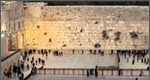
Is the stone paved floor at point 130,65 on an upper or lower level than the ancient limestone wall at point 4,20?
lower

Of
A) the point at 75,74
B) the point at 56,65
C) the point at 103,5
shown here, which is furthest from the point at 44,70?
the point at 103,5

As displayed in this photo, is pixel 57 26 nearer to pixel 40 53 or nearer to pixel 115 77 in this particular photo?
pixel 40 53

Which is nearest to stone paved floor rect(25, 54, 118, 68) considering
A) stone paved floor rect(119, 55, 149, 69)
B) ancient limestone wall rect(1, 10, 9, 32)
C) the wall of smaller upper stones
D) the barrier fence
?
stone paved floor rect(119, 55, 149, 69)

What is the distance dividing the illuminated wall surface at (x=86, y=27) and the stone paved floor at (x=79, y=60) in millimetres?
1629

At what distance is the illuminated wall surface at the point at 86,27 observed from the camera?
23703 mm

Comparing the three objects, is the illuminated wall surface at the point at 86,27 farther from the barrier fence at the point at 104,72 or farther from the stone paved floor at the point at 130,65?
the barrier fence at the point at 104,72

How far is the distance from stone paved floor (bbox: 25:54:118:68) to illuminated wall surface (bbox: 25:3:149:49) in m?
1.63

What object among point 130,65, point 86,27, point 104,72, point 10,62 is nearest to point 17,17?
point 10,62

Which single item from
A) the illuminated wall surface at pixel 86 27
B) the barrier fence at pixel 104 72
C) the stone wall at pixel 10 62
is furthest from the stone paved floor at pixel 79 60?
the barrier fence at pixel 104 72

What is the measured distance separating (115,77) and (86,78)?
173 cm

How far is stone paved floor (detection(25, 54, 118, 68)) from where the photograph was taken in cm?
1944

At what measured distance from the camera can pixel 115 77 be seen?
15.6 m

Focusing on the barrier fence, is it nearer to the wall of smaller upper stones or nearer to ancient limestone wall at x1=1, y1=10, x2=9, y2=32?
ancient limestone wall at x1=1, y1=10, x2=9, y2=32

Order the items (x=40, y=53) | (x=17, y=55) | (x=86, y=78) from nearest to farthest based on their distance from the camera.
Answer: (x=86, y=78) → (x=17, y=55) → (x=40, y=53)
